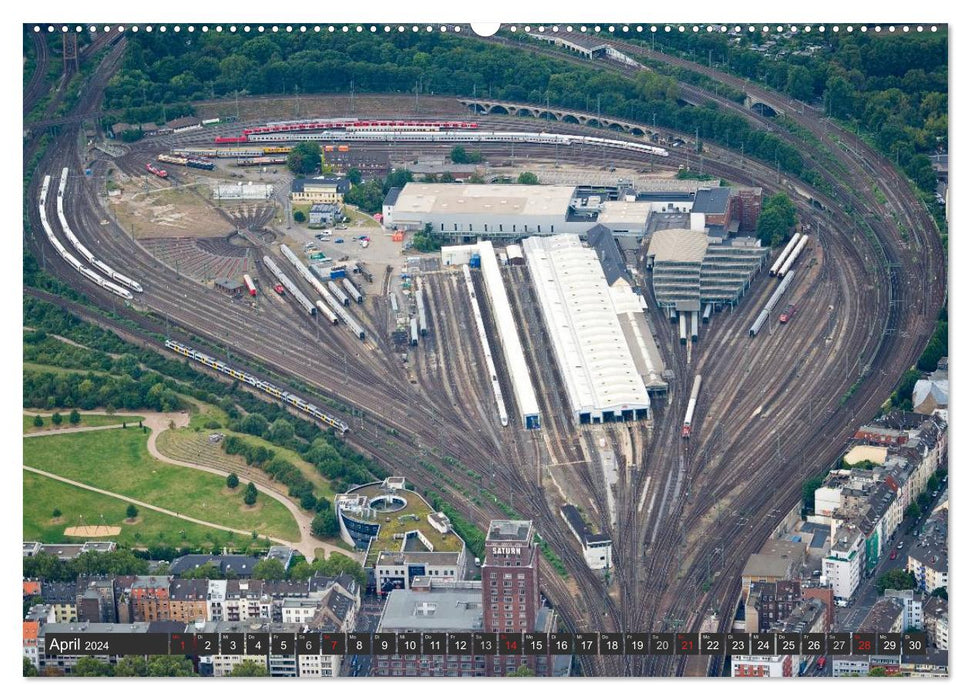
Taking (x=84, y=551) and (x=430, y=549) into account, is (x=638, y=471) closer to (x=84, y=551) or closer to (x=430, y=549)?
(x=430, y=549)

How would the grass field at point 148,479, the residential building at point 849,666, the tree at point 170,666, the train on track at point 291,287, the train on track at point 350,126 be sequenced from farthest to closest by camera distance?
1. the train on track at point 350,126
2. the train on track at point 291,287
3. the grass field at point 148,479
4. the residential building at point 849,666
5. the tree at point 170,666

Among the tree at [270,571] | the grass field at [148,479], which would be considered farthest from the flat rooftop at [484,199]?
the tree at [270,571]

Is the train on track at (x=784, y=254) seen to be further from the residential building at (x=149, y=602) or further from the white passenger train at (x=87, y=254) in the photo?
the residential building at (x=149, y=602)

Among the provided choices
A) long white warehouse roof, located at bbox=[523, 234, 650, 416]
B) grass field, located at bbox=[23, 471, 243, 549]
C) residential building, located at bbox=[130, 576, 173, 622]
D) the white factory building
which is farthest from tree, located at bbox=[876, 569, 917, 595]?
the white factory building

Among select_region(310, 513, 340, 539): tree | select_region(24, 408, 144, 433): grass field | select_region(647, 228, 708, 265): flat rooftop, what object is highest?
select_region(647, 228, 708, 265): flat rooftop

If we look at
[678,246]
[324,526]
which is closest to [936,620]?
[324,526]

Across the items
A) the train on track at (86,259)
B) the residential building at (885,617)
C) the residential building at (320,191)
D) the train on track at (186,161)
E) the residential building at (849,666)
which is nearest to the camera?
the residential building at (849,666)

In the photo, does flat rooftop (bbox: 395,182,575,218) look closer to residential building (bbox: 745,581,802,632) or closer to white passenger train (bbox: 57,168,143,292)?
white passenger train (bbox: 57,168,143,292)

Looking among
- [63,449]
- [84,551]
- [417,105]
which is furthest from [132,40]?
[84,551]
